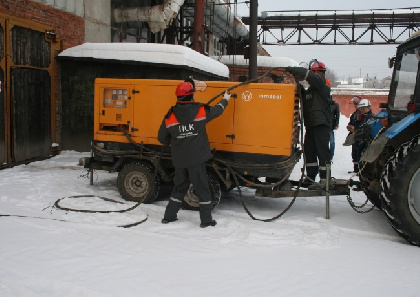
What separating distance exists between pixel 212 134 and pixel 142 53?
483 cm

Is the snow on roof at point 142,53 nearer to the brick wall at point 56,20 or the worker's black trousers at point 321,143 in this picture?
the brick wall at point 56,20

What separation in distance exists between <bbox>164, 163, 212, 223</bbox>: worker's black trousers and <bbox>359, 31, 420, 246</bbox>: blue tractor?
1.96 meters

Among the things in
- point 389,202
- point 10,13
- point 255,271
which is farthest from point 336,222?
point 10,13

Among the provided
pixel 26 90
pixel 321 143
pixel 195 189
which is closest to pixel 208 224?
pixel 195 189

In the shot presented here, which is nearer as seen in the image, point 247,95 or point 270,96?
point 270,96

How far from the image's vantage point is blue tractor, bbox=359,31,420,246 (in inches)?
171

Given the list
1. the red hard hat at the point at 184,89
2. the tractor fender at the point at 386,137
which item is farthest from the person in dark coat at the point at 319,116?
the red hard hat at the point at 184,89

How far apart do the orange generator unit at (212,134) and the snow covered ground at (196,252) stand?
47cm

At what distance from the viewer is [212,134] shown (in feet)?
19.0

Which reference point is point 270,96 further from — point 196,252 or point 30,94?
point 30,94

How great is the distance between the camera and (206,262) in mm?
3867

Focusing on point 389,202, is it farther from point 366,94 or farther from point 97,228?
point 366,94

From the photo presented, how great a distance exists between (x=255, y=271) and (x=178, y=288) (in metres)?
0.76

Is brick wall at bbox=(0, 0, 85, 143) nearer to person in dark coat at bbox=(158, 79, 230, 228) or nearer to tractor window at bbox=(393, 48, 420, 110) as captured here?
person in dark coat at bbox=(158, 79, 230, 228)
